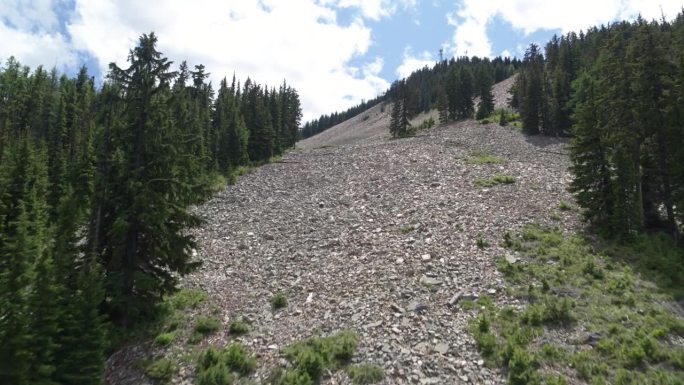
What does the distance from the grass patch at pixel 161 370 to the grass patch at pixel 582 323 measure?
10887 millimetres

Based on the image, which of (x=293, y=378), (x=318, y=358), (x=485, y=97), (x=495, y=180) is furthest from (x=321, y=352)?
(x=485, y=97)

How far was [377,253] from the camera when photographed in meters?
24.6

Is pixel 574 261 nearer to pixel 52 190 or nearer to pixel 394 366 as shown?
pixel 394 366

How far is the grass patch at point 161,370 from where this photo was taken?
45.6ft

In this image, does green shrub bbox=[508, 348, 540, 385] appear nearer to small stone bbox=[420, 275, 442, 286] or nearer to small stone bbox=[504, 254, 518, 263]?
small stone bbox=[420, 275, 442, 286]

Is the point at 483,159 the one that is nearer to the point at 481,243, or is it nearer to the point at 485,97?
the point at 481,243

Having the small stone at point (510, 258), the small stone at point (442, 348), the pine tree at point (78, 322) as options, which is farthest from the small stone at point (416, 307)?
the pine tree at point (78, 322)

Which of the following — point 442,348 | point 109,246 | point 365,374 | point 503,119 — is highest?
point 503,119

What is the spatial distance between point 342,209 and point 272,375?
2133 centimetres

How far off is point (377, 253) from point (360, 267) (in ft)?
7.02

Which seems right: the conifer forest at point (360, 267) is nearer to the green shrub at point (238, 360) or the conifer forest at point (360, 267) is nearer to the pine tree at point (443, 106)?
the green shrub at point (238, 360)

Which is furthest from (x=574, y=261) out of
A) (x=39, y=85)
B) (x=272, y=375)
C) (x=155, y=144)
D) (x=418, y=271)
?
(x=39, y=85)

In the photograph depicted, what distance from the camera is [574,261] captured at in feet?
69.2

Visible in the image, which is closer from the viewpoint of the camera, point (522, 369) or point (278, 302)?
point (522, 369)
